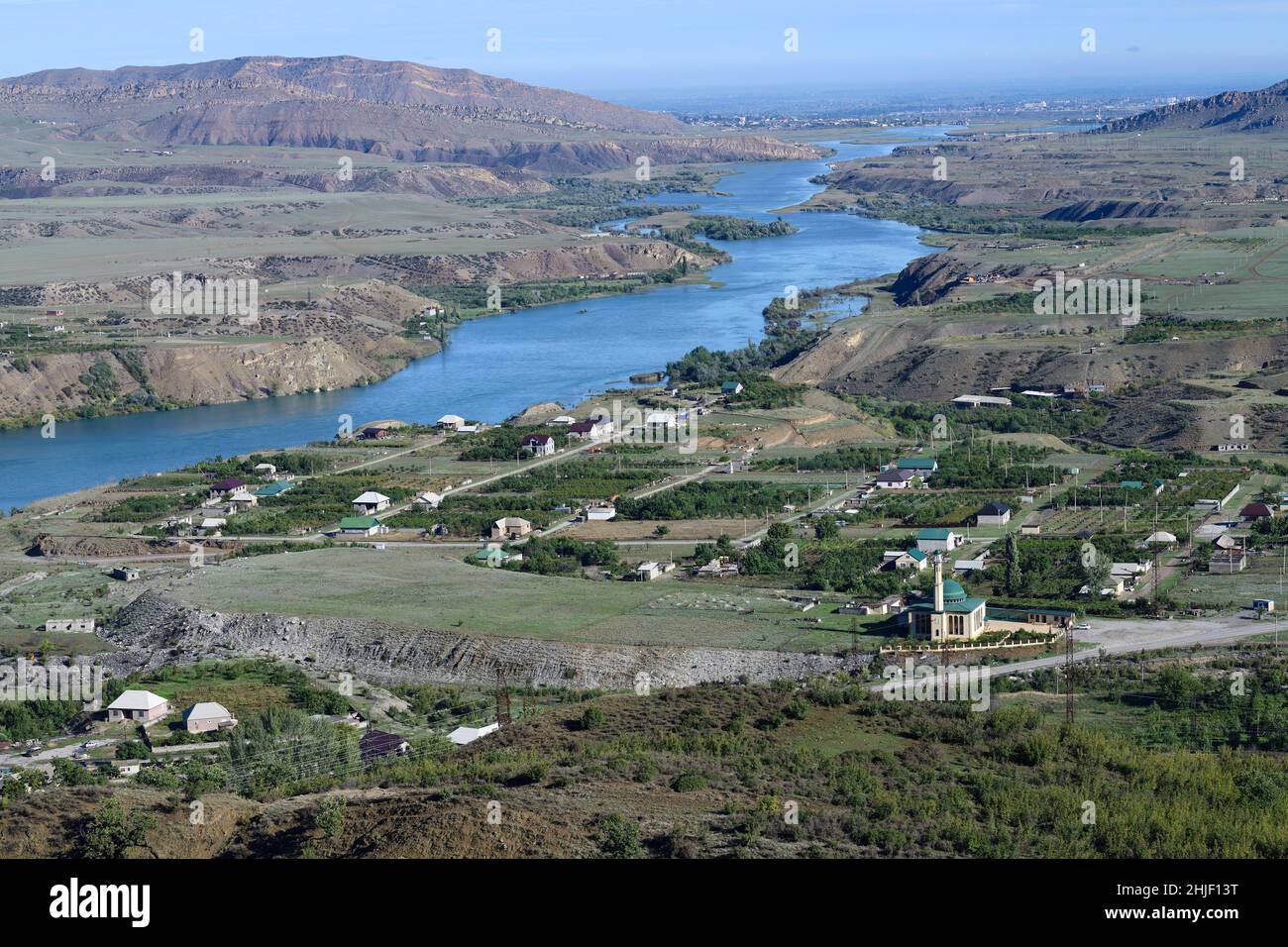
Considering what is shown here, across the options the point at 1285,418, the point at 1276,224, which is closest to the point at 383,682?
the point at 1285,418

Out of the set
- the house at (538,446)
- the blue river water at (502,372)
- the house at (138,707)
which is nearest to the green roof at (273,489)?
the blue river water at (502,372)

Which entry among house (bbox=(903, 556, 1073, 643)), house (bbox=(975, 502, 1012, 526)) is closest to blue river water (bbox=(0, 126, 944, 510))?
house (bbox=(975, 502, 1012, 526))

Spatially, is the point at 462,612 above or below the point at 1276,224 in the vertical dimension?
below

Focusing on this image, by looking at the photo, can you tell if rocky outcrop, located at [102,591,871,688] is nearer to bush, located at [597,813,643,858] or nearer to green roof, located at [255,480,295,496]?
bush, located at [597,813,643,858]

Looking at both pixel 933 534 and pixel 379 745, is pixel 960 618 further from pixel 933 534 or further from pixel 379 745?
pixel 379 745

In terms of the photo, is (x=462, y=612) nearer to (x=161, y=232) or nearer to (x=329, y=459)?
(x=329, y=459)
